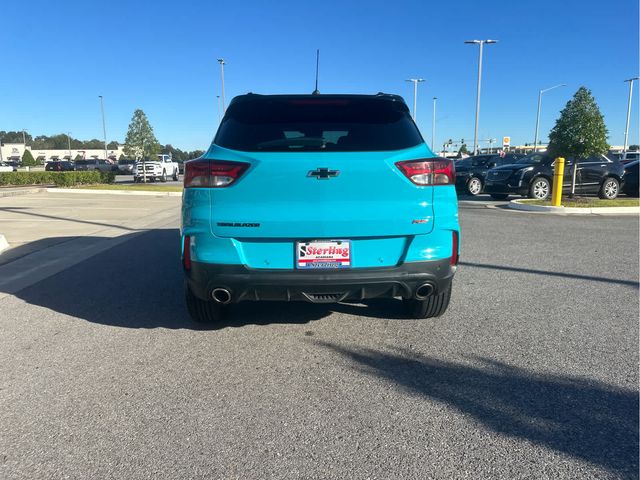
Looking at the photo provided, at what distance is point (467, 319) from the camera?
4410 millimetres

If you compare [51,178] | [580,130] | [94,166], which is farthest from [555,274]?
[94,166]

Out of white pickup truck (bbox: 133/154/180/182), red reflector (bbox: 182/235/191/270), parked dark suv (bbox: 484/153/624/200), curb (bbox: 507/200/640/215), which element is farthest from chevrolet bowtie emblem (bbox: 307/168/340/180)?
white pickup truck (bbox: 133/154/180/182)

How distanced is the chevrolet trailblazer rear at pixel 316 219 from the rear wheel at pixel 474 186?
1663 centimetres

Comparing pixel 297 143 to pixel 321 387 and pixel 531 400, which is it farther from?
pixel 531 400

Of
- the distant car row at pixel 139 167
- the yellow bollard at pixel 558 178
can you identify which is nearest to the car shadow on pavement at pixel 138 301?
the yellow bollard at pixel 558 178

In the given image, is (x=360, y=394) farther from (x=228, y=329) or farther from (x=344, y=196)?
(x=228, y=329)

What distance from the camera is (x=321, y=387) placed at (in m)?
3.12

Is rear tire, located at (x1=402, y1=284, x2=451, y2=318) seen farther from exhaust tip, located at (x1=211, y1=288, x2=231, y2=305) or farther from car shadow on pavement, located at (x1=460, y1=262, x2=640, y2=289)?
car shadow on pavement, located at (x1=460, y1=262, x2=640, y2=289)

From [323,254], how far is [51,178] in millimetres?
25228

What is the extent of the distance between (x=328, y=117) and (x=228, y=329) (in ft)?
6.37

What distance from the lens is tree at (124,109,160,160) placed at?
2850 cm

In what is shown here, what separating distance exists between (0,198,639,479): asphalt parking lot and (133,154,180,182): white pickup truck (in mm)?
28412

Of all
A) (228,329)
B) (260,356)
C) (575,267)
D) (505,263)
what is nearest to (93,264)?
(228,329)

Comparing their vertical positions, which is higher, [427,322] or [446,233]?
[446,233]
